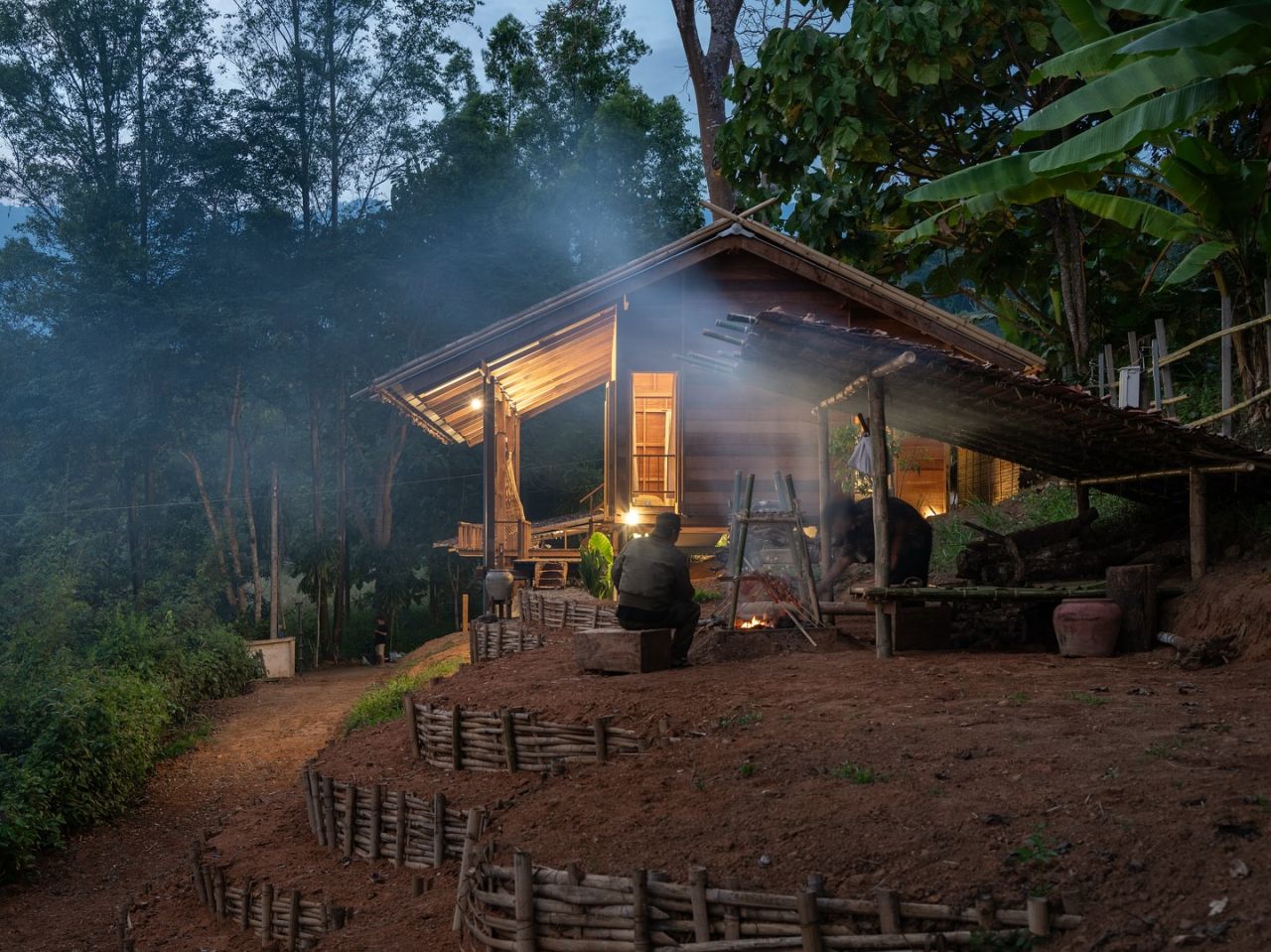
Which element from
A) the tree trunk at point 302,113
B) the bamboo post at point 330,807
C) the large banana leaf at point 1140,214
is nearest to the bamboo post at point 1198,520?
the large banana leaf at point 1140,214

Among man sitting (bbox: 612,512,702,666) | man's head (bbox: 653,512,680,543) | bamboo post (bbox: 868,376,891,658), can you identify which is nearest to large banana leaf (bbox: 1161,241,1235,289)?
bamboo post (bbox: 868,376,891,658)

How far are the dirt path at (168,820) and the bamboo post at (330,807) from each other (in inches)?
94.9

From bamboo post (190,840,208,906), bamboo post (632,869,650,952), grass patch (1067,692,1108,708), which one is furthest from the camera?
bamboo post (190,840,208,906)

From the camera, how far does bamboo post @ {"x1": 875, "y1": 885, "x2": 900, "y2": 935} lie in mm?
4873

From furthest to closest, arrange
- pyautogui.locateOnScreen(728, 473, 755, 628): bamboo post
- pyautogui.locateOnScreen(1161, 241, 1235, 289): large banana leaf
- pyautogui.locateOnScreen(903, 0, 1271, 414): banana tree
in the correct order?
pyautogui.locateOnScreen(1161, 241, 1235, 289): large banana leaf → pyautogui.locateOnScreen(728, 473, 755, 628): bamboo post → pyautogui.locateOnScreen(903, 0, 1271, 414): banana tree

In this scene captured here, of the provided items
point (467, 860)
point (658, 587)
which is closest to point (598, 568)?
point (658, 587)

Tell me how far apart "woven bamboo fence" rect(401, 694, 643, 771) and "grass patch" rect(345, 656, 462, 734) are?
454 cm

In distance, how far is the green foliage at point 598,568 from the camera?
1747 centimetres

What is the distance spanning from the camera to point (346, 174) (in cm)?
3572

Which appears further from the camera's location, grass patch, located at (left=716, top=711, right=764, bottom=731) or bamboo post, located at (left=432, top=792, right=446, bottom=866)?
bamboo post, located at (left=432, top=792, right=446, bottom=866)

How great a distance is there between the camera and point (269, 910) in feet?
29.3

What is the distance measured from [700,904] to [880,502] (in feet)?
18.6

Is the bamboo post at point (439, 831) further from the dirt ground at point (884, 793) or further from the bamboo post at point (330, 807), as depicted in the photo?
the bamboo post at point (330, 807)

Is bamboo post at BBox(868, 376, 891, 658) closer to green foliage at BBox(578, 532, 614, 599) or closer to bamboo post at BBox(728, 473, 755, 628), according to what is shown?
bamboo post at BBox(728, 473, 755, 628)
